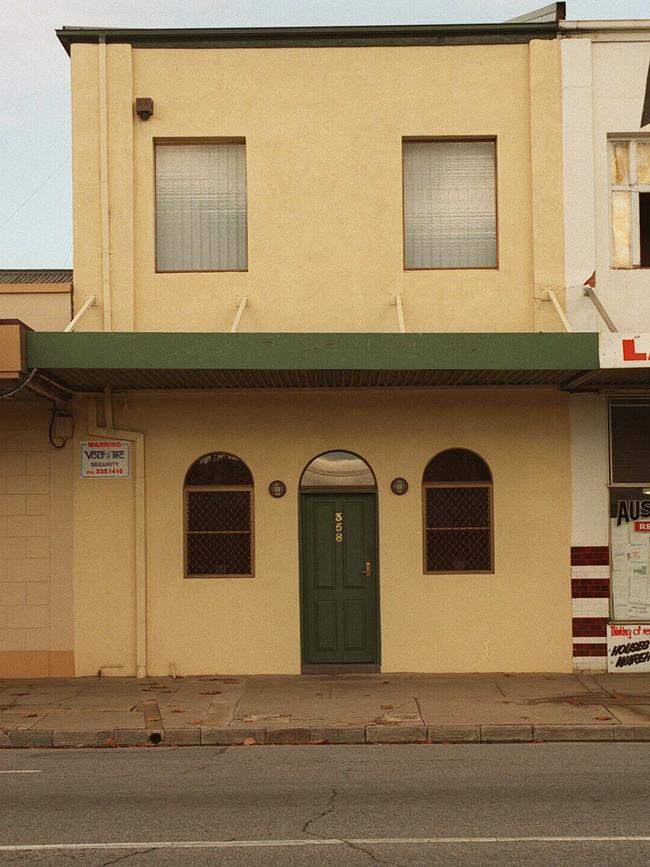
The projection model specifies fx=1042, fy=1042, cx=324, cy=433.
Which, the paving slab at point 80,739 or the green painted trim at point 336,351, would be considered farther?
the green painted trim at point 336,351

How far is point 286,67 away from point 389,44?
132 centimetres

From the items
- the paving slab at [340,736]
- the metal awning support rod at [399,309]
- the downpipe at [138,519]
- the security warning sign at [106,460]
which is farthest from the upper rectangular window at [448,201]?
the paving slab at [340,736]

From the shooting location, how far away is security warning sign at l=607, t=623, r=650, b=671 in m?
12.7

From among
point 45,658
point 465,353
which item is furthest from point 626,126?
point 45,658

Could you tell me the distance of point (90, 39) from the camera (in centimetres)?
1298

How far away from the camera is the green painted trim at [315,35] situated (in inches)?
508

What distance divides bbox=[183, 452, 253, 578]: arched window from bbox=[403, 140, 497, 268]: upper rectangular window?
354 centimetres

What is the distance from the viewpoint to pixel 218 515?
42.9ft

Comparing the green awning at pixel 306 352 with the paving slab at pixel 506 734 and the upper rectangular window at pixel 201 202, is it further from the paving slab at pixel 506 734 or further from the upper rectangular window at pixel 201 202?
the paving slab at pixel 506 734

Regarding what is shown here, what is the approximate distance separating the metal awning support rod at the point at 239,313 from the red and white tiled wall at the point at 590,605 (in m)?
4.94

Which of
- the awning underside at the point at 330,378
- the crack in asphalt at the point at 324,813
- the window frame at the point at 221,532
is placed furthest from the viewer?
the window frame at the point at 221,532

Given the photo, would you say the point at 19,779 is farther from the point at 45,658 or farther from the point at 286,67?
the point at 286,67

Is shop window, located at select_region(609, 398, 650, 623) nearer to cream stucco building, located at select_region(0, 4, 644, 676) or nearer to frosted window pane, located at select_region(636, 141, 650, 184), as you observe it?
cream stucco building, located at select_region(0, 4, 644, 676)

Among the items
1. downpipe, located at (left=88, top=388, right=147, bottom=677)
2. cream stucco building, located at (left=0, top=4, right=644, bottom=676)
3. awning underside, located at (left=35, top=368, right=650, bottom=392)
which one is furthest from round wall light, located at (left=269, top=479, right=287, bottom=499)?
downpipe, located at (left=88, top=388, right=147, bottom=677)
